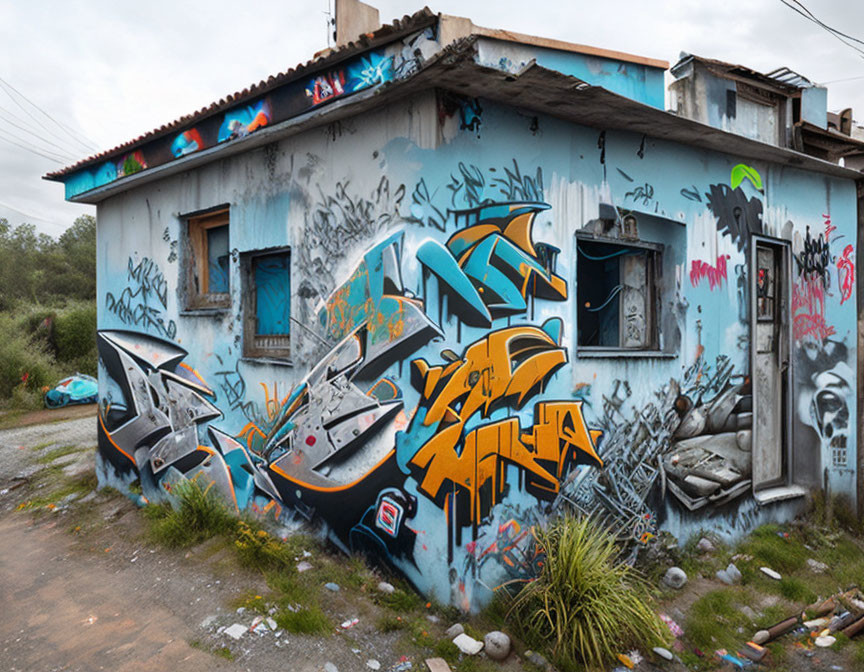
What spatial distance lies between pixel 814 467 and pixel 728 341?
7.19ft

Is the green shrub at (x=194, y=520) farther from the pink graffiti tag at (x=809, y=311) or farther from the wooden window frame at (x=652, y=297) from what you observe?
the pink graffiti tag at (x=809, y=311)

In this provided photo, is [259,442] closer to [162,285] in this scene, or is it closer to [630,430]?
[162,285]

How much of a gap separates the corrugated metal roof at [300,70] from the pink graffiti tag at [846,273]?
604 centimetres

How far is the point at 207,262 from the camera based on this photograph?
603 cm

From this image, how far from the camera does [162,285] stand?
20.0 ft

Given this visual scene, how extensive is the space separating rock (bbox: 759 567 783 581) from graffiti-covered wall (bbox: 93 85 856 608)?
1.56 feet

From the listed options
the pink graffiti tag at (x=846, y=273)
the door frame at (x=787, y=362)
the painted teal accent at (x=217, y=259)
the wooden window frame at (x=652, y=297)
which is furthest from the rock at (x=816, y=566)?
the painted teal accent at (x=217, y=259)

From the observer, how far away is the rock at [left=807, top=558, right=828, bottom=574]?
5.16 meters

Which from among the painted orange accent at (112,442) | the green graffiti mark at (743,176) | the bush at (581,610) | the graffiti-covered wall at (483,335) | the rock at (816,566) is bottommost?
the rock at (816,566)

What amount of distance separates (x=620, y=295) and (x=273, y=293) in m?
3.34

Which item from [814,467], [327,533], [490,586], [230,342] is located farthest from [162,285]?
[814,467]

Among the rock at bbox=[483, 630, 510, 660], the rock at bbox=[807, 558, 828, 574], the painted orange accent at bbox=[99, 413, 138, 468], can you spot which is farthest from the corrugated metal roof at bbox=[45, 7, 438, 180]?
the rock at bbox=[807, 558, 828, 574]

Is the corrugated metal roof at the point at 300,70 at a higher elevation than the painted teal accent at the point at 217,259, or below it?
higher

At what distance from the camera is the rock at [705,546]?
514cm
